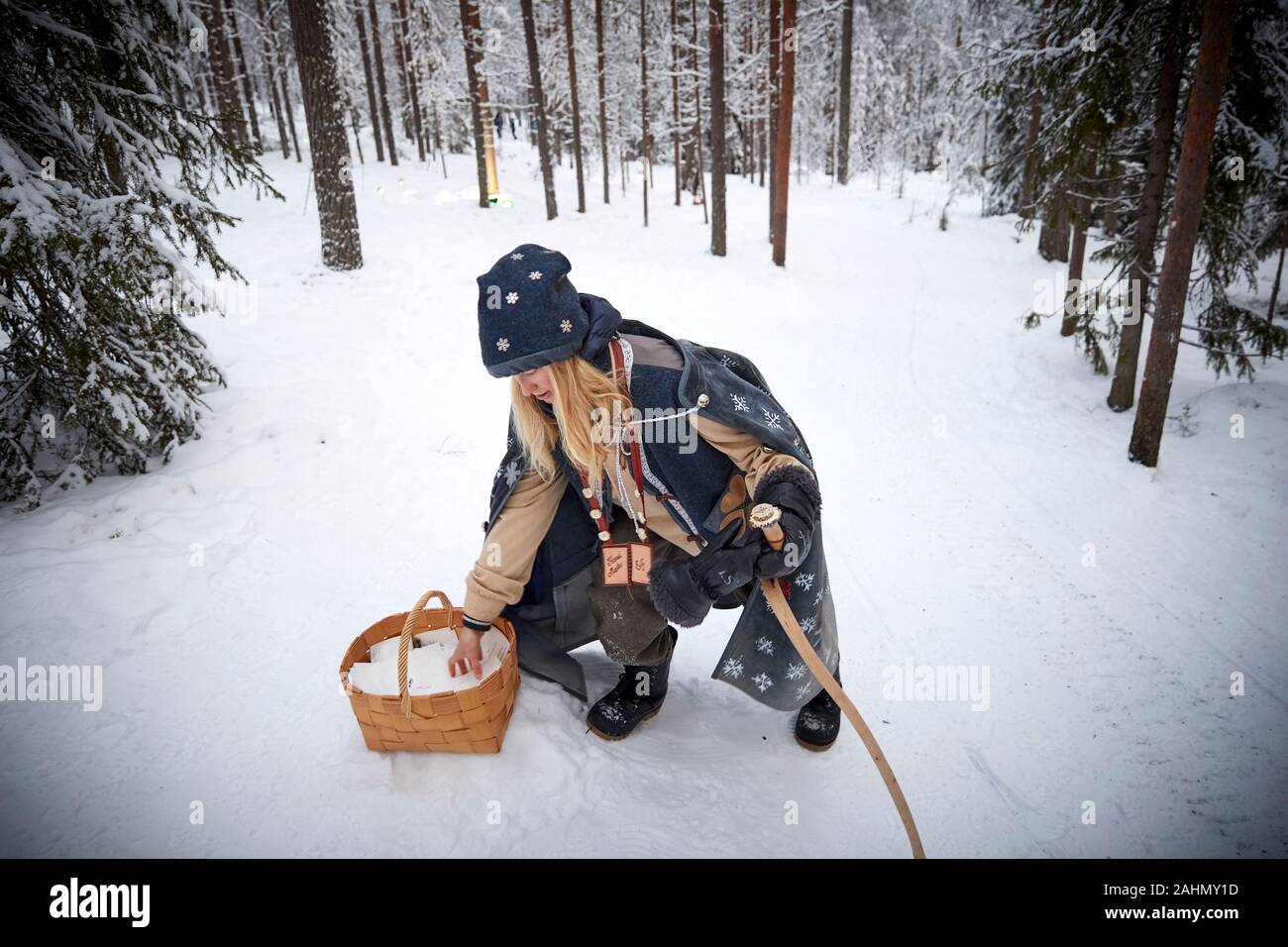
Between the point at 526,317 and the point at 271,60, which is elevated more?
the point at 271,60

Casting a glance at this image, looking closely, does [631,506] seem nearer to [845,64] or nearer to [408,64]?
[408,64]

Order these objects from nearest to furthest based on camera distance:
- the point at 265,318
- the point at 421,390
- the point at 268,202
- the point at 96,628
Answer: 1. the point at 96,628
2. the point at 421,390
3. the point at 265,318
4. the point at 268,202

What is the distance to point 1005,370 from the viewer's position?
358 inches

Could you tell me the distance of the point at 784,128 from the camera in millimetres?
13031

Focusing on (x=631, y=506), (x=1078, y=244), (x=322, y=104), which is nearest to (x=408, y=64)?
(x=322, y=104)

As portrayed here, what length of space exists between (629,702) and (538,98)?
1787cm

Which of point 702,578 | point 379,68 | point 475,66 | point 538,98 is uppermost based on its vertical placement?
point 379,68

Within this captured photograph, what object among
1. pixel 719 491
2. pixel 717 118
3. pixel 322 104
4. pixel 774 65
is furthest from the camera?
pixel 774 65

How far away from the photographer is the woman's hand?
9.23 ft

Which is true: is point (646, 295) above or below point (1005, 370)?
above
